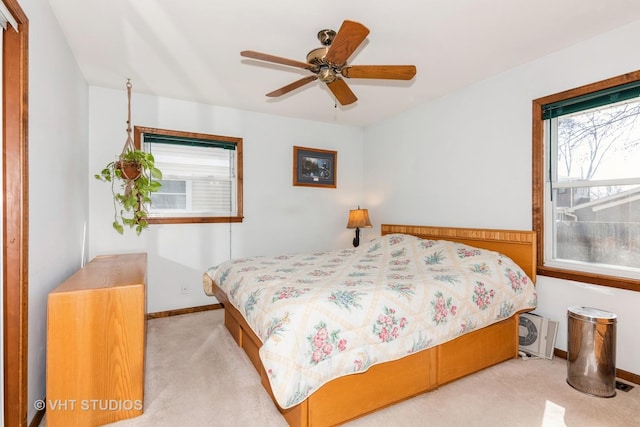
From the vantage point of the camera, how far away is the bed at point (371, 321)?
160cm

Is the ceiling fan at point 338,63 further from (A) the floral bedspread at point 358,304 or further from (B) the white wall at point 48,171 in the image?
(A) the floral bedspread at point 358,304

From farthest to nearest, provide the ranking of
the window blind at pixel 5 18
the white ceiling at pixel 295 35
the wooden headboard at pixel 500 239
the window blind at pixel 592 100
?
the wooden headboard at pixel 500 239
the window blind at pixel 592 100
the white ceiling at pixel 295 35
the window blind at pixel 5 18

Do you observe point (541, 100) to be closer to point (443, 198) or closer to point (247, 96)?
point (443, 198)

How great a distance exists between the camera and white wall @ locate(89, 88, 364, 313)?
A: 3.35 metres

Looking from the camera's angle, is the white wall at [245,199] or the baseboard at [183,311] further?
the baseboard at [183,311]

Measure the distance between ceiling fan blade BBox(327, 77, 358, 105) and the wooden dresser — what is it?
182cm

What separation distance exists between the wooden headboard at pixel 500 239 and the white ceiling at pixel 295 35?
58.8 inches

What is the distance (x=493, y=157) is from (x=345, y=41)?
6.75 ft

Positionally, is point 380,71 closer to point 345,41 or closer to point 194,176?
point 345,41

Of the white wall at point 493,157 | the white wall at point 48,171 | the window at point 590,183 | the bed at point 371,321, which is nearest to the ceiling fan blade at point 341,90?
the bed at point 371,321

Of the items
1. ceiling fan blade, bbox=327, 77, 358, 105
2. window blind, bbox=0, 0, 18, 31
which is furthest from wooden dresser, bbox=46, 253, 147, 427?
ceiling fan blade, bbox=327, 77, 358, 105

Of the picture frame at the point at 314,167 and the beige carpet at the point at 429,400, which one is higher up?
the picture frame at the point at 314,167

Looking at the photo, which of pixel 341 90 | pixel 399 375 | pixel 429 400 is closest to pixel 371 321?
pixel 399 375

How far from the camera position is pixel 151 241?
3553 mm
